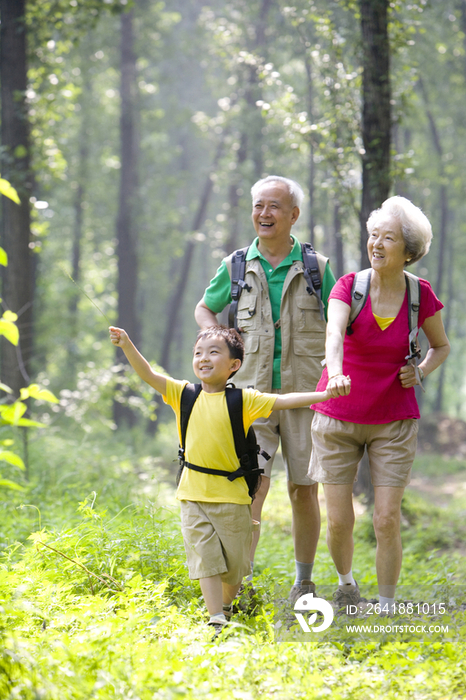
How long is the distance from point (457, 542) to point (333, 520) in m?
4.91

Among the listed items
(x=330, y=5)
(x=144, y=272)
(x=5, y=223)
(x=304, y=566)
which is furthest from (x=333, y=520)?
(x=144, y=272)

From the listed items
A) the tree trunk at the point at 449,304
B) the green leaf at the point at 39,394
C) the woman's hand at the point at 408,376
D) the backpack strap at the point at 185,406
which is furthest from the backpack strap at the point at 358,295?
the tree trunk at the point at 449,304

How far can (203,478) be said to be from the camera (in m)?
3.31

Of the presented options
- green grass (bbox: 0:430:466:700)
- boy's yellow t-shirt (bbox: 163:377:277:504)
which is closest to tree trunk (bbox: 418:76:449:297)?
green grass (bbox: 0:430:466:700)

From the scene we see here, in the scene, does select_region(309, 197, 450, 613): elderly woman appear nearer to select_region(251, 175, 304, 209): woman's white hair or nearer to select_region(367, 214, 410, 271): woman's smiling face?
select_region(367, 214, 410, 271): woman's smiling face

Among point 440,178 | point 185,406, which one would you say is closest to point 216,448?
point 185,406

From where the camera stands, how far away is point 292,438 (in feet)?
13.2

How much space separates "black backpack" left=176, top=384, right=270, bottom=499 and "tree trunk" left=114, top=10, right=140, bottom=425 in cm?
1453

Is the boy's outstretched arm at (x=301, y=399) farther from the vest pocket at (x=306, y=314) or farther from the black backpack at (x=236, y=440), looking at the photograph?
the vest pocket at (x=306, y=314)

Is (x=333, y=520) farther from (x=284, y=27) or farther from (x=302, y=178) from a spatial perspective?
(x=302, y=178)

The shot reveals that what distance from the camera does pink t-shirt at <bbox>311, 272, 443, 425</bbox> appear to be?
358 cm

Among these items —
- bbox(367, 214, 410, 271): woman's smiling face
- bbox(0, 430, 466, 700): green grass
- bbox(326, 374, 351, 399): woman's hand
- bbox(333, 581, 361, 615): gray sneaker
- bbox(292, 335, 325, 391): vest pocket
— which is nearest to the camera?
bbox(0, 430, 466, 700): green grass

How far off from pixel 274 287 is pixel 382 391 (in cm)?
100

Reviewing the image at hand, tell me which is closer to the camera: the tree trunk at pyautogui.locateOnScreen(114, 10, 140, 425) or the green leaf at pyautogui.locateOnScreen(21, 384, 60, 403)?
the green leaf at pyautogui.locateOnScreen(21, 384, 60, 403)
